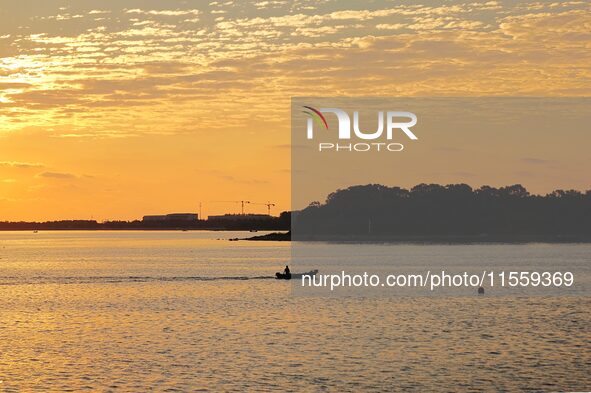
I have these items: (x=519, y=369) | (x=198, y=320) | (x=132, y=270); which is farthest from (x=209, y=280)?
(x=519, y=369)

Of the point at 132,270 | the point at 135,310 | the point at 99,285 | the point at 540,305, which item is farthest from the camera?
the point at 132,270

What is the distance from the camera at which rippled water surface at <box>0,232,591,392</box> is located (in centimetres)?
5550

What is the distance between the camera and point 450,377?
56656 mm

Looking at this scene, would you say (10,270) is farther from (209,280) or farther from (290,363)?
(290,363)

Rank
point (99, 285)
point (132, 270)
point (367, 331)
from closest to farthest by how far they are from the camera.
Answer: point (367, 331) → point (99, 285) → point (132, 270)

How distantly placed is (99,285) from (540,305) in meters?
71.6

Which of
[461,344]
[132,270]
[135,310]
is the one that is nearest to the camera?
[461,344]

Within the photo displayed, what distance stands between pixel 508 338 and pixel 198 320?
104 feet

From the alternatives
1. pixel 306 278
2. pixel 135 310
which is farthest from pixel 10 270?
pixel 135 310

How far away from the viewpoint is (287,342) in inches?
2859

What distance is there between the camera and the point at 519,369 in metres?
59.2

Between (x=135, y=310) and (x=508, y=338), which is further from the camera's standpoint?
(x=135, y=310)

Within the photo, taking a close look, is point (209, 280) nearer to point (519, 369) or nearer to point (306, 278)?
point (306, 278)

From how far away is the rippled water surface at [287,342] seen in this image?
5550cm
